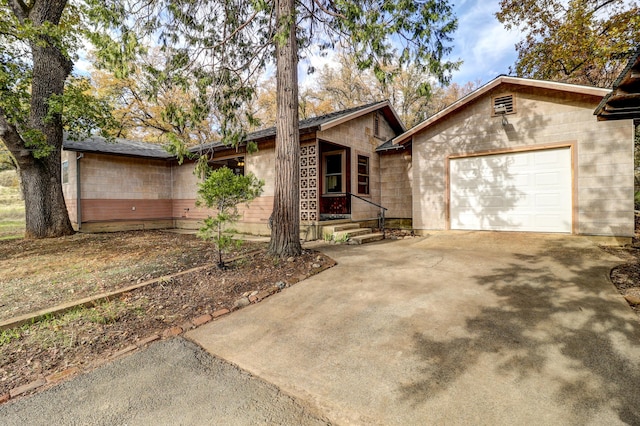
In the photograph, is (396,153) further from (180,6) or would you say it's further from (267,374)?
(267,374)

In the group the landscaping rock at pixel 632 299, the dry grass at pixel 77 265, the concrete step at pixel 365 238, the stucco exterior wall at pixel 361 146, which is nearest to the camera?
the landscaping rock at pixel 632 299

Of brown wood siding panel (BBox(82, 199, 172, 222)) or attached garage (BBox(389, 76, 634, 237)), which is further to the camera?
brown wood siding panel (BBox(82, 199, 172, 222))

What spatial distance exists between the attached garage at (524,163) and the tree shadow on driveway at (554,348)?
11.4ft

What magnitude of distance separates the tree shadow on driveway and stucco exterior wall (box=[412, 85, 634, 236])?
3459mm

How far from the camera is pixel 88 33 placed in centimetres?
543

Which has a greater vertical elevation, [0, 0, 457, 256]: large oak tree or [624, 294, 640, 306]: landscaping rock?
[0, 0, 457, 256]: large oak tree

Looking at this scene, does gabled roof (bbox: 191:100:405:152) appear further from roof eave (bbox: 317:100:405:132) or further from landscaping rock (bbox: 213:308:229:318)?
landscaping rock (bbox: 213:308:229:318)

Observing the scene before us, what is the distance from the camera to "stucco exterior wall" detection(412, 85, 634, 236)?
246 inches

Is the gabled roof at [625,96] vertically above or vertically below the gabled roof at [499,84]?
below

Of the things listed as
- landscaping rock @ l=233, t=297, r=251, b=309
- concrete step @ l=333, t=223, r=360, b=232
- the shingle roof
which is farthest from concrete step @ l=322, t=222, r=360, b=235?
landscaping rock @ l=233, t=297, r=251, b=309

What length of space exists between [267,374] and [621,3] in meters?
16.3

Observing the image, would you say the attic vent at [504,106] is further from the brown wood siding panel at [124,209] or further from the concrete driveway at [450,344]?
the brown wood siding panel at [124,209]

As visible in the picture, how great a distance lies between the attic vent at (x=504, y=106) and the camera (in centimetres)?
743

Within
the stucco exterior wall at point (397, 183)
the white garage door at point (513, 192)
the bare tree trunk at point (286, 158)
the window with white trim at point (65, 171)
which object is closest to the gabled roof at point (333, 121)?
the stucco exterior wall at point (397, 183)
